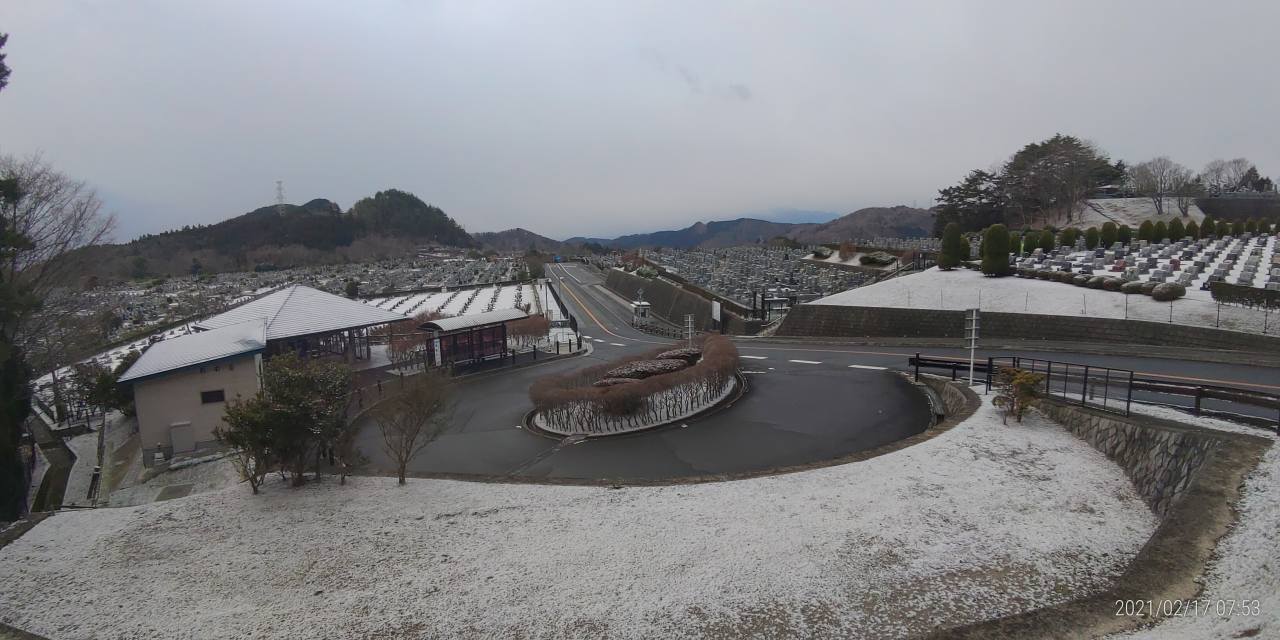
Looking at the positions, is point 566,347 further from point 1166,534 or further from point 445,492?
point 1166,534

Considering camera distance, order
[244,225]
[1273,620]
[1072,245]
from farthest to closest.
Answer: [244,225] → [1072,245] → [1273,620]

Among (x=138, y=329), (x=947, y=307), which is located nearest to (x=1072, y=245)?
(x=947, y=307)

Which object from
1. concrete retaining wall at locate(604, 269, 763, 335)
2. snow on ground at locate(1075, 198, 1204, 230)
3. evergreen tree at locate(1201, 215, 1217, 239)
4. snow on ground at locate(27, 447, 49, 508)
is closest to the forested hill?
concrete retaining wall at locate(604, 269, 763, 335)

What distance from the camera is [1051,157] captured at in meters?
49.5

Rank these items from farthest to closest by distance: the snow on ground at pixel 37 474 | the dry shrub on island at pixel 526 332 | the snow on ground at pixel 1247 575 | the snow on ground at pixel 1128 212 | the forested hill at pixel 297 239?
the forested hill at pixel 297 239 < the snow on ground at pixel 1128 212 < the dry shrub on island at pixel 526 332 < the snow on ground at pixel 37 474 < the snow on ground at pixel 1247 575

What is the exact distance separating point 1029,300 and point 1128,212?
47092 mm

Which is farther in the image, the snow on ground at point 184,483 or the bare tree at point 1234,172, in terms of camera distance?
the bare tree at point 1234,172

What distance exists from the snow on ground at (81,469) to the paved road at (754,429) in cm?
641

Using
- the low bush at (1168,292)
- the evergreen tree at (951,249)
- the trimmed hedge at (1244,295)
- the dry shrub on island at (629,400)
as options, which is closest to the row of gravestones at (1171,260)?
the trimmed hedge at (1244,295)

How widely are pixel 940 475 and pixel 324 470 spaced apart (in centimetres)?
1111

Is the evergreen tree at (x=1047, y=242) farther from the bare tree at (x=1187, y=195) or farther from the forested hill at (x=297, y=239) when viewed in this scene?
the forested hill at (x=297, y=239)

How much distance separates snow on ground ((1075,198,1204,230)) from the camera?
49562mm

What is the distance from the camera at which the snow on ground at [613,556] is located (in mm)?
5254

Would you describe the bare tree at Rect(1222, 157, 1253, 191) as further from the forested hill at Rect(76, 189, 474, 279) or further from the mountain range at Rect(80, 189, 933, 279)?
the forested hill at Rect(76, 189, 474, 279)
